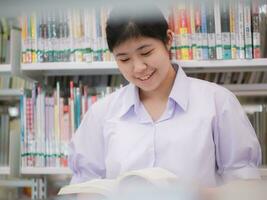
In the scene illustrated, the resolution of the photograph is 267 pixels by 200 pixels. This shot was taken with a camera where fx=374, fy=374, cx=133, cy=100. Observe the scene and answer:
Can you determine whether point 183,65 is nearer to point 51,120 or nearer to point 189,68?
point 189,68

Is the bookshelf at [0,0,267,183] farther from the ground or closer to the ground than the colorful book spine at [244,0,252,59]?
closer to the ground

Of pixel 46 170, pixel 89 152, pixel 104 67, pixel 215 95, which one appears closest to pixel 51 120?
pixel 46 170

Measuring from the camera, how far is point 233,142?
82cm

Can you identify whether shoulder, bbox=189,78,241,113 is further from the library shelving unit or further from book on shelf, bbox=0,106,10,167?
book on shelf, bbox=0,106,10,167

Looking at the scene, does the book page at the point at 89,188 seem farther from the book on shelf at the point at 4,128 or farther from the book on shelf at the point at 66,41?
the book on shelf at the point at 4,128

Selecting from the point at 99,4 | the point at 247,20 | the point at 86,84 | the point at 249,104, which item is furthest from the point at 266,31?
the point at 99,4

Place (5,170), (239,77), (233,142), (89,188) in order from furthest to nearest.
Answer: (239,77) → (5,170) → (233,142) → (89,188)

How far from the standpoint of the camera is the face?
83cm

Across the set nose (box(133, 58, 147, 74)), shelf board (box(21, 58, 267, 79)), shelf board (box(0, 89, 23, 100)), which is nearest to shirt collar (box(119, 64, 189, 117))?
nose (box(133, 58, 147, 74))

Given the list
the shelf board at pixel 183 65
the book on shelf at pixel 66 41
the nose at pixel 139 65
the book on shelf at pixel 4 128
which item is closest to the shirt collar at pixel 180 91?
the nose at pixel 139 65

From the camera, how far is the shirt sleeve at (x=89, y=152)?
0.92 m

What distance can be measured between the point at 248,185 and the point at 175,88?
736 millimetres

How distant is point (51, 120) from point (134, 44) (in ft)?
2.29

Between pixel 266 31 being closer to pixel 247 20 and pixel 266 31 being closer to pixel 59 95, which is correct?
pixel 247 20
